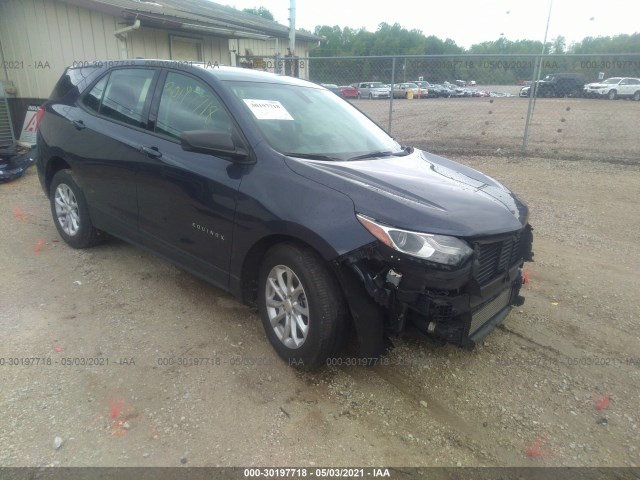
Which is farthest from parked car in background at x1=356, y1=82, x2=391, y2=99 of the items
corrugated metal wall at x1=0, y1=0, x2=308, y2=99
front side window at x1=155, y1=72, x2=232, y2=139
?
front side window at x1=155, y1=72, x2=232, y2=139

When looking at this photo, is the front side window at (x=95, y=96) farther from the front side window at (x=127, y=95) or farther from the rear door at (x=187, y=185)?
the rear door at (x=187, y=185)

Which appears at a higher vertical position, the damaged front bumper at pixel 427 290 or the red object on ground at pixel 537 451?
the damaged front bumper at pixel 427 290

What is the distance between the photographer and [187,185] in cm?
329

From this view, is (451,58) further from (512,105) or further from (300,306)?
(512,105)

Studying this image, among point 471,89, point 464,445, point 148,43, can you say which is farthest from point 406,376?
point 471,89

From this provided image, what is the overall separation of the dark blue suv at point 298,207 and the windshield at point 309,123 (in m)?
0.02

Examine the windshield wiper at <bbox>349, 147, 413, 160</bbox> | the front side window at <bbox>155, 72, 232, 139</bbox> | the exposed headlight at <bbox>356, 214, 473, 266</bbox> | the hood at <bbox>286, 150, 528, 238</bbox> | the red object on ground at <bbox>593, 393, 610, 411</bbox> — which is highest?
the front side window at <bbox>155, 72, 232, 139</bbox>

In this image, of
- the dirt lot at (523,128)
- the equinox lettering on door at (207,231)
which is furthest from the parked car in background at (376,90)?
the equinox lettering on door at (207,231)

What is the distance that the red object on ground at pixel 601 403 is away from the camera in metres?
2.75

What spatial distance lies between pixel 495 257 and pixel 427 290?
0.59m

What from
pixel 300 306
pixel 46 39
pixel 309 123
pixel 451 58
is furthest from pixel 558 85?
pixel 300 306

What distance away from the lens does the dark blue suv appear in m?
2.51

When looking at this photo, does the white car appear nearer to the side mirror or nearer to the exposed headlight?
the exposed headlight

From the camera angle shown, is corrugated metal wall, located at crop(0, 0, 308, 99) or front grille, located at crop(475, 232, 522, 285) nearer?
front grille, located at crop(475, 232, 522, 285)
